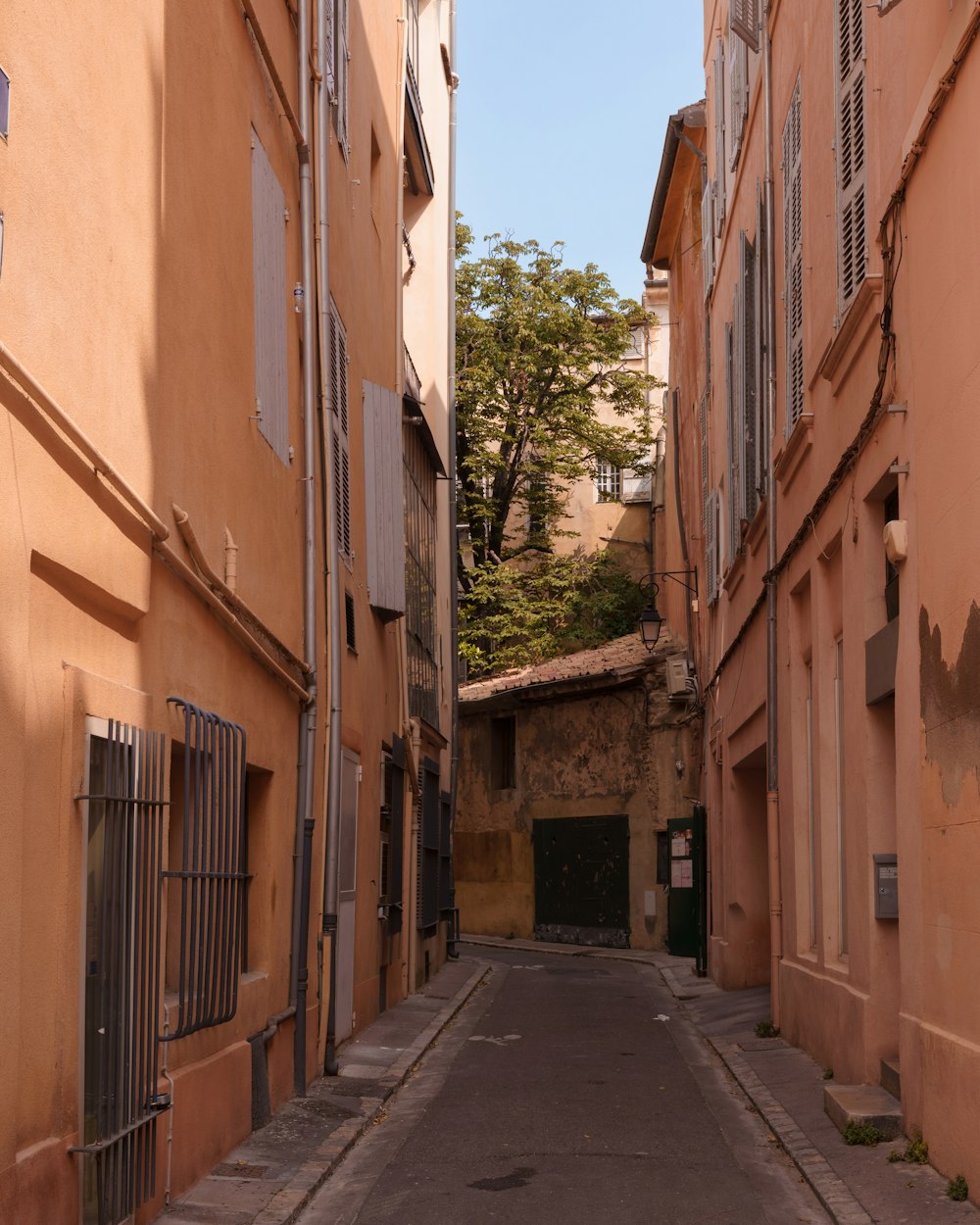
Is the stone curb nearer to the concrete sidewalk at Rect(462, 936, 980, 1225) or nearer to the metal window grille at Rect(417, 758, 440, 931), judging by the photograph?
the concrete sidewalk at Rect(462, 936, 980, 1225)

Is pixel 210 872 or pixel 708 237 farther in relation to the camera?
pixel 708 237

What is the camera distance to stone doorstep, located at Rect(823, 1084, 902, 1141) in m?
8.37

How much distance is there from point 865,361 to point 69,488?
5860 millimetres

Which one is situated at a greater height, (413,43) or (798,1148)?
(413,43)

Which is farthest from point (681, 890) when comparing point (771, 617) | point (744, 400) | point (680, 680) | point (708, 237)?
point (771, 617)

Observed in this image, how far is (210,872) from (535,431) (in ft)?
92.6

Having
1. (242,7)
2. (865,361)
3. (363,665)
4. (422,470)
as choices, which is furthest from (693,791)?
(242,7)

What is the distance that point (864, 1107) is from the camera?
867 centimetres

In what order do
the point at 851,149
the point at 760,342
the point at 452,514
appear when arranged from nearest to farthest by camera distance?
the point at 851,149 < the point at 760,342 < the point at 452,514

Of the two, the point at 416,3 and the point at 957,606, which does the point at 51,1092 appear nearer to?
the point at 957,606

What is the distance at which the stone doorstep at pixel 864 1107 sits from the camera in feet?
27.5

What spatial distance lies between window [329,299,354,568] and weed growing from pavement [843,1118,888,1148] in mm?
6095

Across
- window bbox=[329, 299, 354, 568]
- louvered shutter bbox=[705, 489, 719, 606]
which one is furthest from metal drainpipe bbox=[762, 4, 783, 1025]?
louvered shutter bbox=[705, 489, 719, 606]

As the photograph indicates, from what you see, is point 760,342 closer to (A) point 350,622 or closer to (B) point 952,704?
(A) point 350,622
